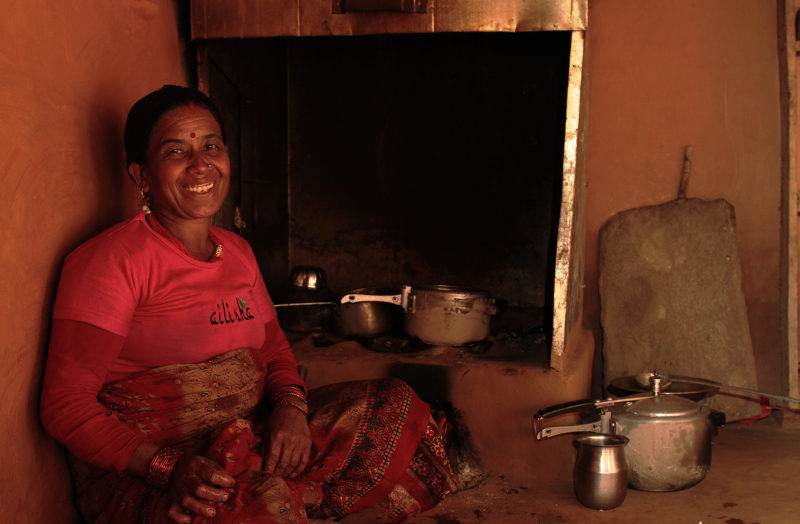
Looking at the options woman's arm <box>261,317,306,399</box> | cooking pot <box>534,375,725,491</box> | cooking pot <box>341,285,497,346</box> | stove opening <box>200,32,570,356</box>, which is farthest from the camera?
stove opening <box>200,32,570,356</box>

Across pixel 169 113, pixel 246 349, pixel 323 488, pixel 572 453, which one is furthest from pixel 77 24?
pixel 572 453

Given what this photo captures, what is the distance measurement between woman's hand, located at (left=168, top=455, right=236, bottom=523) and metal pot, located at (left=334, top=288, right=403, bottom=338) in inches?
58.6

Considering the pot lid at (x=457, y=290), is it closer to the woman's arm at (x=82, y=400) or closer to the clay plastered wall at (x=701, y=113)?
the clay plastered wall at (x=701, y=113)

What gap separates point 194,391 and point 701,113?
8.85ft

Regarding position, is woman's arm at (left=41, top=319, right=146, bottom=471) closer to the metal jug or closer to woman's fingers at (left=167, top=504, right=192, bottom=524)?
woman's fingers at (left=167, top=504, right=192, bottom=524)

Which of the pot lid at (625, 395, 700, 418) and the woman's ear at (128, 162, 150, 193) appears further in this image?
the pot lid at (625, 395, 700, 418)

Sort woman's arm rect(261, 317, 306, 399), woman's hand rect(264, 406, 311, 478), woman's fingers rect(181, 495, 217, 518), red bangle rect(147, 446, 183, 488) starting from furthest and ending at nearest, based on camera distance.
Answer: woman's arm rect(261, 317, 306, 399), woman's hand rect(264, 406, 311, 478), red bangle rect(147, 446, 183, 488), woman's fingers rect(181, 495, 217, 518)

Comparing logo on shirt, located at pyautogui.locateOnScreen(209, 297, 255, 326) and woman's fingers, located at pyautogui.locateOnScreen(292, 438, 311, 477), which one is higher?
logo on shirt, located at pyautogui.locateOnScreen(209, 297, 255, 326)

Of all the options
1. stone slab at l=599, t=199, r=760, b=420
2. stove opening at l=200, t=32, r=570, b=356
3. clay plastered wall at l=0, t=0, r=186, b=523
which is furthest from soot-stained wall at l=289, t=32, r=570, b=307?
clay plastered wall at l=0, t=0, r=186, b=523

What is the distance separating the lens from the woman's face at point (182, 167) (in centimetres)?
191

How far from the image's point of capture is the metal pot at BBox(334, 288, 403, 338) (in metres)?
3.07

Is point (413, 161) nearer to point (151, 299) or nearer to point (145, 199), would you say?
point (145, 199)

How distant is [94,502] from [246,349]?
0.51 m

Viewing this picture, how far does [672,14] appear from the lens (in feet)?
11.4
